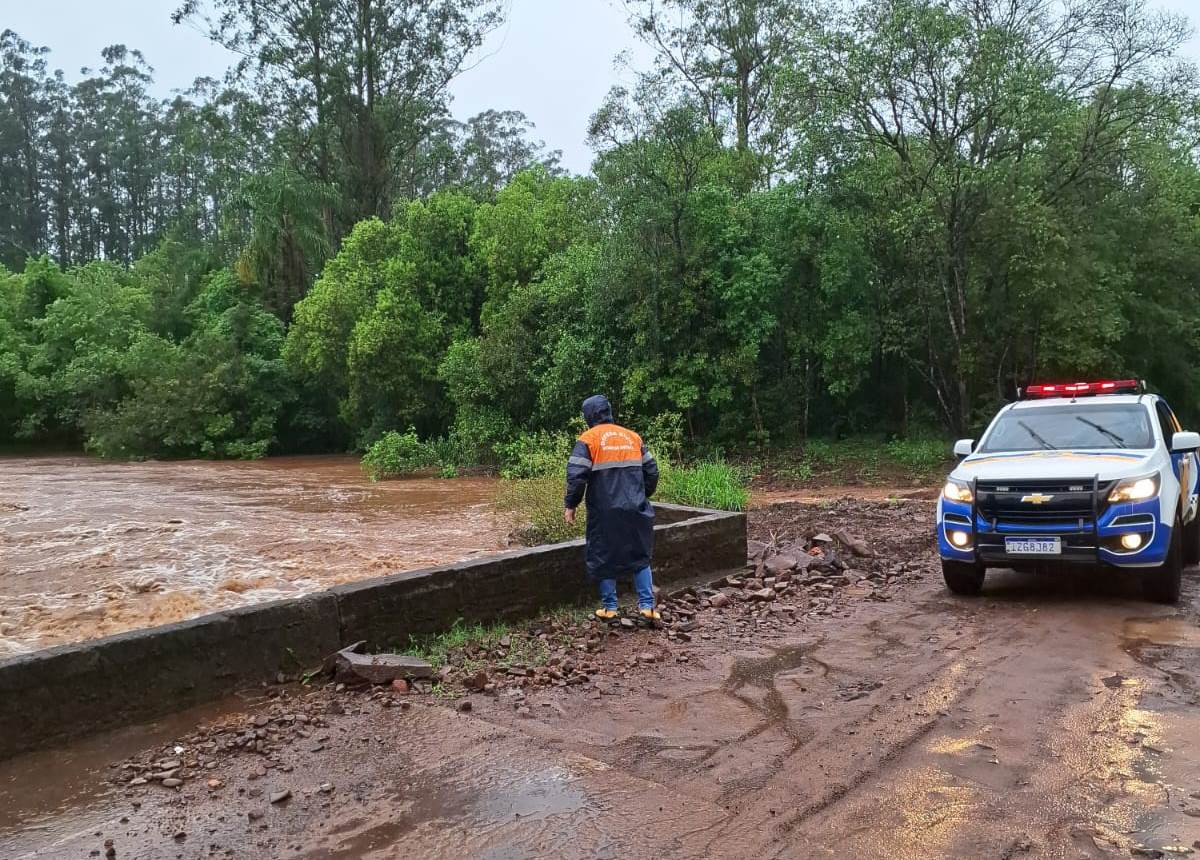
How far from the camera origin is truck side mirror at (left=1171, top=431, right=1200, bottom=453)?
7664mm

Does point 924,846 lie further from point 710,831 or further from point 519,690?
point 519,690

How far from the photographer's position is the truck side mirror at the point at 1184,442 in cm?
766

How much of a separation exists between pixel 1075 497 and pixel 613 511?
3809mm

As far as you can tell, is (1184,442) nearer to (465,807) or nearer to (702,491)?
(702,491)

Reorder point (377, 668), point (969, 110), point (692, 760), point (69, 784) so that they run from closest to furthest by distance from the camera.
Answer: point (69, 784)
point (692, 760)
point (377, 668)
point (969, 110)

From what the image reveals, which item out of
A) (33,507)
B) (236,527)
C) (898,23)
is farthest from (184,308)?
(898,23)

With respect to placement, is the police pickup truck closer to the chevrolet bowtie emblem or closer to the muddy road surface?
the chevrolet bowtie emblem

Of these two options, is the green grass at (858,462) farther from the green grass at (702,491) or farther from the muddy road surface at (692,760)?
the muddy road surface at (692,760)

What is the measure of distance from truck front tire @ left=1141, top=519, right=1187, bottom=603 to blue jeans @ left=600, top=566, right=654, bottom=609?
4.19m

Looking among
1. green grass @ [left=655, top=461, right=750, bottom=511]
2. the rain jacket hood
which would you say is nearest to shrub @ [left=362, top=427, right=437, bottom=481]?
green grass @ [left=655, top=461, right=750, bottom=511]

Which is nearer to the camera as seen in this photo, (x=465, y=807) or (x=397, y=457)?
(x=465, y=807)

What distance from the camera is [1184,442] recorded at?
777cm

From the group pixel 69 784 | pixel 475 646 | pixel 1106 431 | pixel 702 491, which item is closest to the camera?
pixel 69 784

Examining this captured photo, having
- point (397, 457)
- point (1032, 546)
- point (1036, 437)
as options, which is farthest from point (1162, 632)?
point (397, 457)
